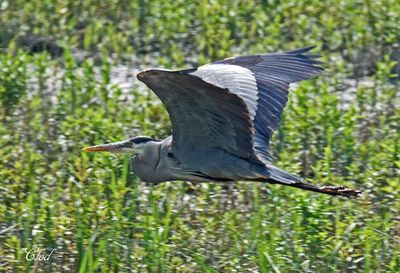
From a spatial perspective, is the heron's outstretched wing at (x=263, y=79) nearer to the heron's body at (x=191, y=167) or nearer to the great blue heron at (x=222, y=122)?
the great blue heron at (x=222, y=122)

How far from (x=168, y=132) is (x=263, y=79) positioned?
45.5 inches

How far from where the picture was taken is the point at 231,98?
17.7ft

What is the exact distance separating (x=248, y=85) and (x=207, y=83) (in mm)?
622

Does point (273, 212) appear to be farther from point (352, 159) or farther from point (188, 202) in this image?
point (352, 159)

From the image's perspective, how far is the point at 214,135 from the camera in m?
5.82

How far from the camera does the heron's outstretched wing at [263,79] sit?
19.0 feet

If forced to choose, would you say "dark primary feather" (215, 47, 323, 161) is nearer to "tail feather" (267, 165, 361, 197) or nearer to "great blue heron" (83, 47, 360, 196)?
"great blue heron" (83, 47, 360, 196)

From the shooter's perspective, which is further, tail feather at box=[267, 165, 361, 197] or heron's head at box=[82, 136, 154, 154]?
heron's head at box=[82, 136, 154, 154]

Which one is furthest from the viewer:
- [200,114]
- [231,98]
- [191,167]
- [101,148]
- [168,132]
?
[168,132]

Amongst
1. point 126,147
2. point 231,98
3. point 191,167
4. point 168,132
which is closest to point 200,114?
point 231,98

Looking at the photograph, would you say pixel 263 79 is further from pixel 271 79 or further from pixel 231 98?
pixel 231 98

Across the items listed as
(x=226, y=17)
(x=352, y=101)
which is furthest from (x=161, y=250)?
(x=226, y=17)

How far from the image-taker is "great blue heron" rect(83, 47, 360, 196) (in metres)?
5.45

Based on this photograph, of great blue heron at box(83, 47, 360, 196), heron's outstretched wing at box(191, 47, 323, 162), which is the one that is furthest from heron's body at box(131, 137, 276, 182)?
heron's outstretched wing at box(191, 47, 323, 162)
